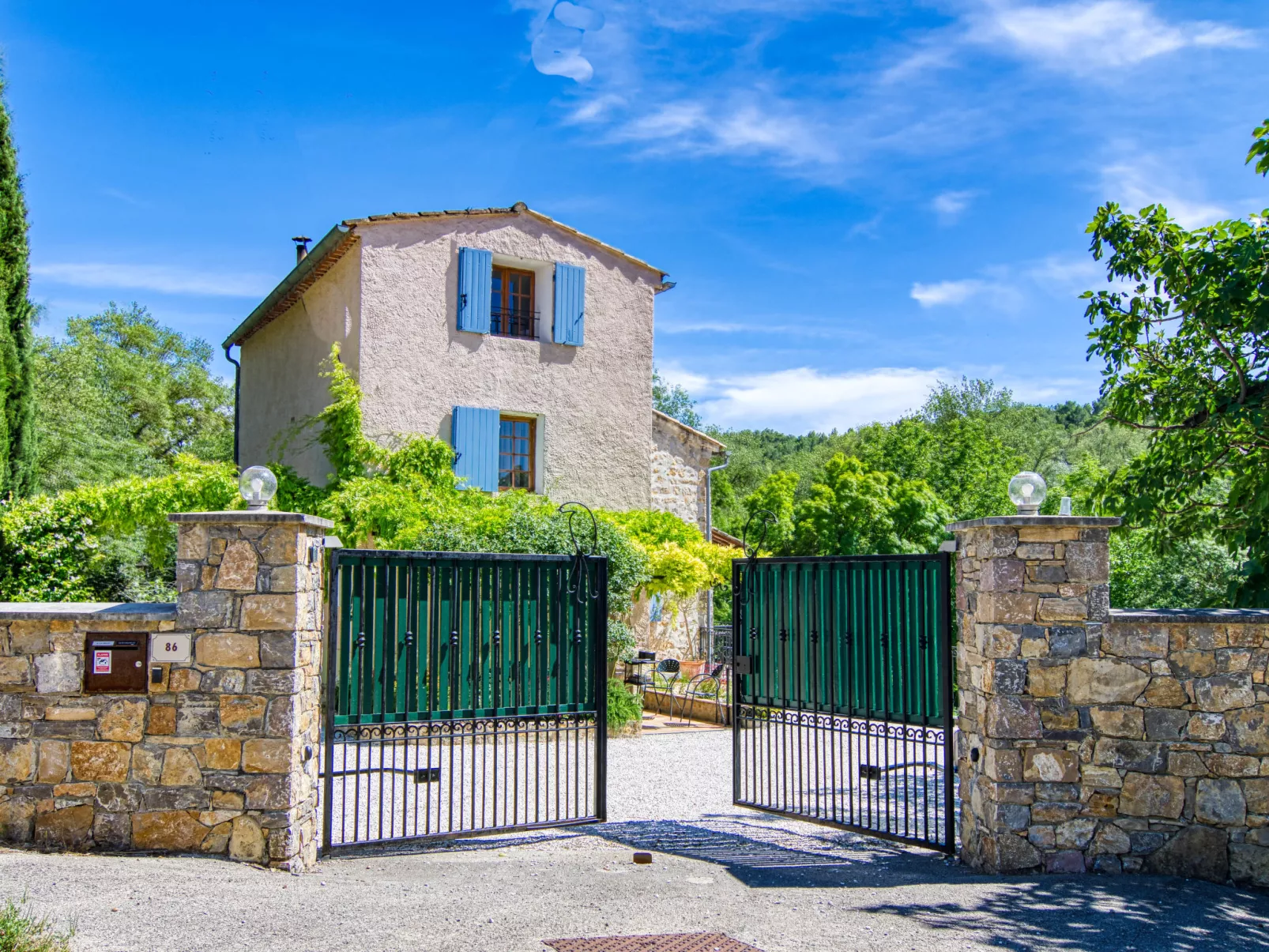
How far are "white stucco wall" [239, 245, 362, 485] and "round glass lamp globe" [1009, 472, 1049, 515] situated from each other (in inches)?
414

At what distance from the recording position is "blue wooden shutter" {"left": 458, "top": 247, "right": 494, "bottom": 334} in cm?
1467

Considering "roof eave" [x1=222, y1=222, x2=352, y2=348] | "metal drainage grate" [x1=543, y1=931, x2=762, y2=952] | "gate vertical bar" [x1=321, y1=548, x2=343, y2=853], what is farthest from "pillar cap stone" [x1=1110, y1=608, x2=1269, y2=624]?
"roof eave" [x1=222, y1=222, x2=352, y2=348]

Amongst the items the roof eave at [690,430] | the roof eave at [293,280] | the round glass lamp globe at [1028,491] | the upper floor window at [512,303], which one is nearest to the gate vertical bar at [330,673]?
the round glass lamp globe at [1028,491]

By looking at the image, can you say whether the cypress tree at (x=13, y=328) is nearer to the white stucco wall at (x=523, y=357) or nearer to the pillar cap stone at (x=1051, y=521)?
the white stucco wall at (x=523, y=357)

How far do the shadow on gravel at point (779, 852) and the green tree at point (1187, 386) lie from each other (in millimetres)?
4074

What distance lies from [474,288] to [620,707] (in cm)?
705

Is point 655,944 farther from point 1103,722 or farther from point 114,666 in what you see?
point 114,666

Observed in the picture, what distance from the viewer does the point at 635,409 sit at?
16219 mm

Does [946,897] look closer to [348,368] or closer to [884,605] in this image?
[884,605]

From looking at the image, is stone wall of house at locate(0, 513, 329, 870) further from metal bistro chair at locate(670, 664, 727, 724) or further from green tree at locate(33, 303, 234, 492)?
green tree at locate(33, 303, 234, 492)

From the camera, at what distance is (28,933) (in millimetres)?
3734

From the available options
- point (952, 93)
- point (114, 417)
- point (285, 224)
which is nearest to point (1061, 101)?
point (952, 93)

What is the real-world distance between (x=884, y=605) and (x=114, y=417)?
23.2 m

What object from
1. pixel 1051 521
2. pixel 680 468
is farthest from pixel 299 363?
pixel 1051 521
